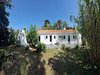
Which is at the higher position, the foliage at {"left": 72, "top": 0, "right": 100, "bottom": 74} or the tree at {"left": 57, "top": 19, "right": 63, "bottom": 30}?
the tree at {"left": 57, "top": 19, "right": 63, "bottom": 30}

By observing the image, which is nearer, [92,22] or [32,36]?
[92,22]

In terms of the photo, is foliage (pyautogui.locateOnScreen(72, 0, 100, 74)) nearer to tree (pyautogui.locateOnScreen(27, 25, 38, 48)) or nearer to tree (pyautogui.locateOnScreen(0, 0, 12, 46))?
tree (pyautogui.locateOnScreen(27, 25, 38, 48))

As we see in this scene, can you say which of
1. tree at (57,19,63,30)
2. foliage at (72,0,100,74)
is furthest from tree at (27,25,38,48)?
tree at (57,19,63,30)

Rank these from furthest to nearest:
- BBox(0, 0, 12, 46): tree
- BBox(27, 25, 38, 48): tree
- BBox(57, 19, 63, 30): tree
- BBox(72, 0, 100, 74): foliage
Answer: BBox(57, 19, 63, 30): tree
BBox(0, 0, 12, 46): tree
BBox(27, 25, 38, 48): tree
BBox(72, 0, 100, 74): foliage

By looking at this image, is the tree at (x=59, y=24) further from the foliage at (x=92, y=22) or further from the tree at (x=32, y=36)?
the foliage at (x=92, y=22)

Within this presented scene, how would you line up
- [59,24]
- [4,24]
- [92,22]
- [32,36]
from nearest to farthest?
[92,22] < [32,36] < [4,24] < [59,24]

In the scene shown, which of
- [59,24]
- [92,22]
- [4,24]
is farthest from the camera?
[59,24]

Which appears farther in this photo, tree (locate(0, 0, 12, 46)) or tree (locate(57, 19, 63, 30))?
tree (locate(57, 19, 63, 30))

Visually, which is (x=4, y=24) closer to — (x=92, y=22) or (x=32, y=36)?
(x=32, y=36)

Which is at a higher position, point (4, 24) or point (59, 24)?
point (59, 24)

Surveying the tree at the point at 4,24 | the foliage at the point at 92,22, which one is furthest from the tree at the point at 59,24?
the foliage at the point at 92,22

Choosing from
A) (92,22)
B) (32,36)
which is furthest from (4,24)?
(92,22)

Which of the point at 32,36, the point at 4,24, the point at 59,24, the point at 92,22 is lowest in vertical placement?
the point at 32,36

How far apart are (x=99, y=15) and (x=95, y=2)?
2.35 feet
